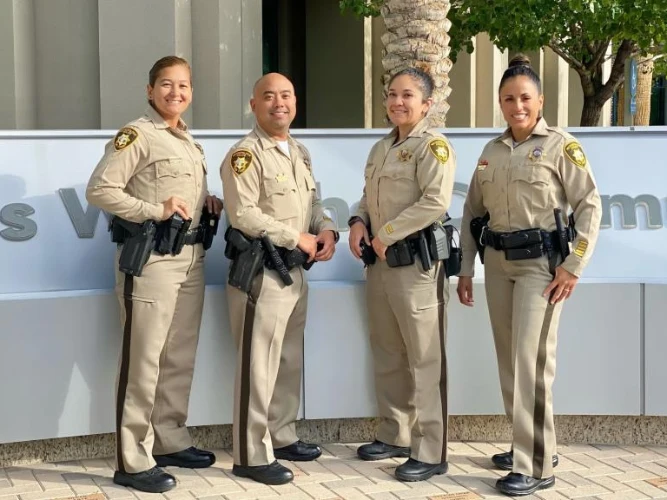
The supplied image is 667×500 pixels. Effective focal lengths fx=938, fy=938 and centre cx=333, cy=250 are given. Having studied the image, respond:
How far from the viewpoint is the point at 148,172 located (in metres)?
4.26

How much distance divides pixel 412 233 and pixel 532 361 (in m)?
0.79

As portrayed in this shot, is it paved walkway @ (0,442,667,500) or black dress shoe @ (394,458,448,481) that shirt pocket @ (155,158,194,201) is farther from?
black dress shoe @ (394,458,448,481)

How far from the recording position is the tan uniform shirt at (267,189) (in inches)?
167

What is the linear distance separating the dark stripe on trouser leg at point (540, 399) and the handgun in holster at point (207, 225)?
5.23 ft

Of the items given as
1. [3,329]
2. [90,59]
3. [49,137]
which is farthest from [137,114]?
[3,329]

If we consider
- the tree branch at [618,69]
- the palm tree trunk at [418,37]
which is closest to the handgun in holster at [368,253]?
the palm tree trunk at [418,37]

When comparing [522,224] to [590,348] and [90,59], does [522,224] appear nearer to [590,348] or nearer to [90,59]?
[590,348]

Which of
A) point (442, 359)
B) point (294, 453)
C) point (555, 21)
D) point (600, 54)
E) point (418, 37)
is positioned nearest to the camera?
point (442, 359)

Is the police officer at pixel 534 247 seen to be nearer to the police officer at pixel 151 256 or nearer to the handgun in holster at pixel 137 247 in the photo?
the police officer at pixel 151 256

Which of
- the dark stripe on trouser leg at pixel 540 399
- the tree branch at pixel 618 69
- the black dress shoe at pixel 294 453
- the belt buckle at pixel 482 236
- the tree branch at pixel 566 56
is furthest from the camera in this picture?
the tree branch at pixel 618 69

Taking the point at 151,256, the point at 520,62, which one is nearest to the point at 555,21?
the point at 520,62

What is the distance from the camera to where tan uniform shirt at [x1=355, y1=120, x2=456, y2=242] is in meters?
4.26

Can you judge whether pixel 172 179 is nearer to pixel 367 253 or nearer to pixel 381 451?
pixel 367 253

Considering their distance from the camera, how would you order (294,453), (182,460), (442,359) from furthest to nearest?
(294,453)
(182,460)
(442,359)
